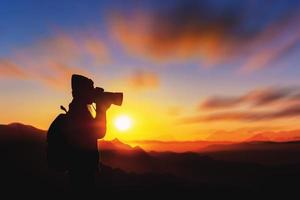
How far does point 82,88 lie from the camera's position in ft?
22.3

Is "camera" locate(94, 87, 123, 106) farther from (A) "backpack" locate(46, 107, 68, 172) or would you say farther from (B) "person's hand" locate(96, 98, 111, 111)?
(A) "backpack" locate(46, 107, 68, 172)

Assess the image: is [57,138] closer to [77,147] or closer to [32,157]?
[77,147]

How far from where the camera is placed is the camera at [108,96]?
6.80 m

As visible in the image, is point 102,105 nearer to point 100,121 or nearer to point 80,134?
point 100,121

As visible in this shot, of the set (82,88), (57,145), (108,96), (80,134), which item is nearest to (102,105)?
(108,96)

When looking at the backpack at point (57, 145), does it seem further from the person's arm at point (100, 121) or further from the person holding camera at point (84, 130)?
Result: the person's arm at point (100, 121)

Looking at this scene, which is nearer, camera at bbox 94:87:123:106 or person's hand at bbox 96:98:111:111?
person's hand at bbox 96:98:111:111

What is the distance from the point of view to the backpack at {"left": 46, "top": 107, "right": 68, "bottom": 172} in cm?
655

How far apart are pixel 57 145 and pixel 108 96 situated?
1080 millimetres

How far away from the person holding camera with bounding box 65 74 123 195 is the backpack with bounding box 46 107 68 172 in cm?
6

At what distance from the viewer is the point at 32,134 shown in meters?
144

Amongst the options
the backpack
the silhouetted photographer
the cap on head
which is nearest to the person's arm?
the silhouetted photographer

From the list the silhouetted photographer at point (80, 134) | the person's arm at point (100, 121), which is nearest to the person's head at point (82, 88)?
the silhouetted photographer at point (80, 134)

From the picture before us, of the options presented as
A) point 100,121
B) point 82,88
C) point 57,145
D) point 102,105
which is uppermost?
point 82,88
